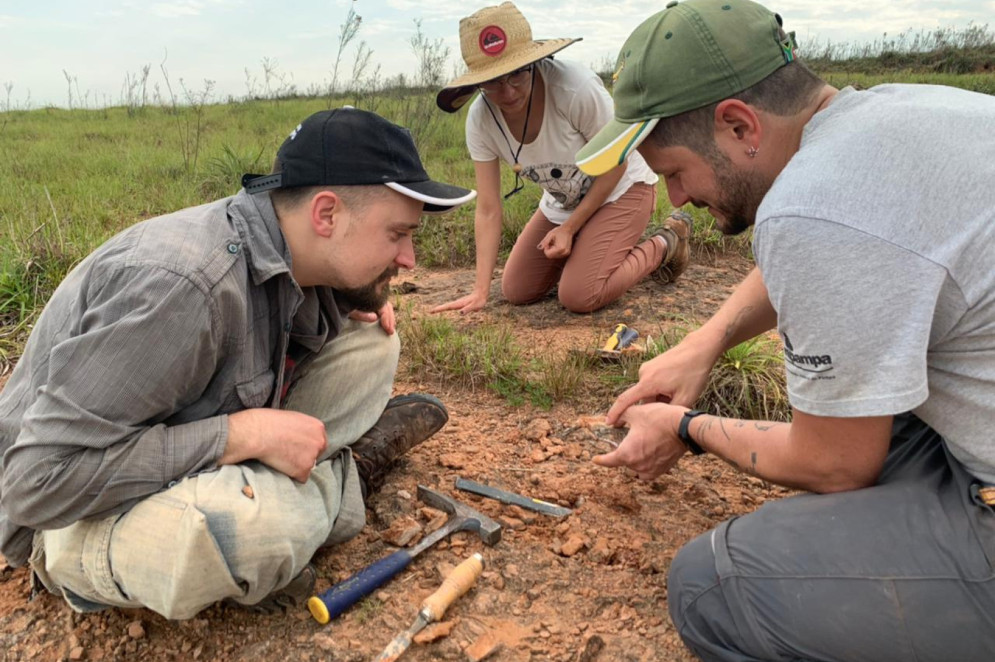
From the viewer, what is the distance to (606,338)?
404cm

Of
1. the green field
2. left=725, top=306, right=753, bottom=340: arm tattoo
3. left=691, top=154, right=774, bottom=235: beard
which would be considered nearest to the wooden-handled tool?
left=725, top=306, right=753, bottom=340: arm tattoo


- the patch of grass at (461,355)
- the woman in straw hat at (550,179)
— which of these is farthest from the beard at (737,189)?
the woman in straw hat at (550,179)

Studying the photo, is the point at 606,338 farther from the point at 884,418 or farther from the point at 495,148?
the point at 884,418

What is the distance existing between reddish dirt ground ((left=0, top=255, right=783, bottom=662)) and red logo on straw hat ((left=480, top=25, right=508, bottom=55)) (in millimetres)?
1860

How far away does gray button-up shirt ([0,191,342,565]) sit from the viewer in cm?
168

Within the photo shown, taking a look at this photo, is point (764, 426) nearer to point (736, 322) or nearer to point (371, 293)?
point (736, 322)

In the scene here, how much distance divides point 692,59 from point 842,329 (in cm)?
69

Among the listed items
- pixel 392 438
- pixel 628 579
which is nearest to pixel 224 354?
pixel 392 438

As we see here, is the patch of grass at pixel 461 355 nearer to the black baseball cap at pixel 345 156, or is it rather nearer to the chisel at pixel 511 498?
the chisel at pixel 511 498

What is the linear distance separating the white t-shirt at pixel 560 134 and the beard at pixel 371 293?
2180 mm

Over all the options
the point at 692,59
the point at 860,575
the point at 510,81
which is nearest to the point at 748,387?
the point at 860,575

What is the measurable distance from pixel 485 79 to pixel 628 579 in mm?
2491

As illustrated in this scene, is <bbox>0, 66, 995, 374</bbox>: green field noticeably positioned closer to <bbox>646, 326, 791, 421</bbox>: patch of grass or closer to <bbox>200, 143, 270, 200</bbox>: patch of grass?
<bbox>200, 143, 270, 200</bbox>: patch of grass

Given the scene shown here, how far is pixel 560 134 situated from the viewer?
4.19 meters
